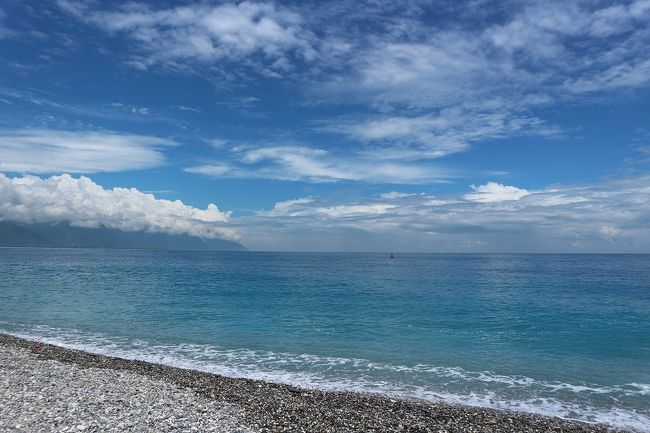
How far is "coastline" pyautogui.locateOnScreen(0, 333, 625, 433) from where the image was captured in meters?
14.4

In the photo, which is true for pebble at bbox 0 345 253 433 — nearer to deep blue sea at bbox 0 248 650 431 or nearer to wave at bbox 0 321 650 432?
wave at bbox 0 321 650 432

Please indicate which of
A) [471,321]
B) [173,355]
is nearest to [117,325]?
[173,355]

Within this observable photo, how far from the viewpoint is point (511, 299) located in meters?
60.8

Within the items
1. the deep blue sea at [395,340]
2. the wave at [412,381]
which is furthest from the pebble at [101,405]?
the deep blue sea at [395,340]

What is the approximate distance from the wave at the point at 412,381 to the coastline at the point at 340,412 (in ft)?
4.79

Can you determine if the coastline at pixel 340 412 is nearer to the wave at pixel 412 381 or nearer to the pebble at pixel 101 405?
the pebble at pixel 101 405

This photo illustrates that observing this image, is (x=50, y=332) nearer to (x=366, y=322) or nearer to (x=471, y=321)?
(x=366, y=322)

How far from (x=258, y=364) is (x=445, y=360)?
11270 millimetres

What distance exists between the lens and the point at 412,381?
21.8 m

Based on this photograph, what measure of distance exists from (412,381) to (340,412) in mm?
7335

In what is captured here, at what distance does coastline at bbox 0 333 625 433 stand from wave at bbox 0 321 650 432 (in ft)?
4.79

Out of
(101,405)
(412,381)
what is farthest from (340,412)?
(101,405)

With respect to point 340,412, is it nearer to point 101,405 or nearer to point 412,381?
point 412,381

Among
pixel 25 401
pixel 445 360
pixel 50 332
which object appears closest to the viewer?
pixel 25 401
